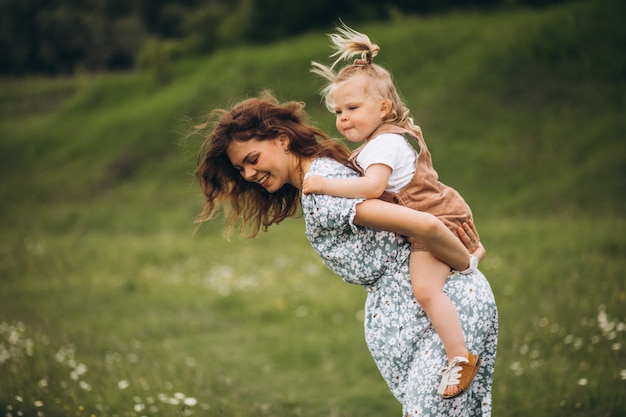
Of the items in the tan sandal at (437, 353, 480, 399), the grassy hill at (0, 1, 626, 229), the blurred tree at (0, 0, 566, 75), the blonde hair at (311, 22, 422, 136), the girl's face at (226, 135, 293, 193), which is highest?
the blurred tree at (0, 0, 566, 75)

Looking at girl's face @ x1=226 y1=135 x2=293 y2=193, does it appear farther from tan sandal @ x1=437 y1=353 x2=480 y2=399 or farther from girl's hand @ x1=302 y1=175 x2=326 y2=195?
tan sandal @ x1=437 y1=353 x2=480 y2=399

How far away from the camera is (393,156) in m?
3.23

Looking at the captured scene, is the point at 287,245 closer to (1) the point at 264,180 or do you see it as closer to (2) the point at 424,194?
(1) the point at 264,180

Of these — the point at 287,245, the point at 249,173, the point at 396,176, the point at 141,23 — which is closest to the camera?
the point at 396,176

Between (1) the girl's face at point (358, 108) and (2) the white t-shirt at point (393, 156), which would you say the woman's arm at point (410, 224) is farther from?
(1) the girl's face at point (358, 108)

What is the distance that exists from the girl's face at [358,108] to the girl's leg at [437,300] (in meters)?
0.71


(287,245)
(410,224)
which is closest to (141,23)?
(287,245)

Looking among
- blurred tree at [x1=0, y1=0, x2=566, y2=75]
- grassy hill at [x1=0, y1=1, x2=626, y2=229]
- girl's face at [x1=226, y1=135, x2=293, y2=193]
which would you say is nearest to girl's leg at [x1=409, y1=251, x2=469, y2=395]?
girl's face at [x1=226, y1=135, x2=293, y2=193]

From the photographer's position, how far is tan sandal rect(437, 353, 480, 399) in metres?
3.12

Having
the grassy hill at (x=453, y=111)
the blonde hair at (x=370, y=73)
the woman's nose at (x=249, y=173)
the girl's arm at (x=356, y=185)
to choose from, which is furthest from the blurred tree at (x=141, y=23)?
the girl's arm at (x=356, y=185)

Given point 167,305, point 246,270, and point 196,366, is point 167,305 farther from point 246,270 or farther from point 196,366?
point 196,366

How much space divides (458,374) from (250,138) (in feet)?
5.19

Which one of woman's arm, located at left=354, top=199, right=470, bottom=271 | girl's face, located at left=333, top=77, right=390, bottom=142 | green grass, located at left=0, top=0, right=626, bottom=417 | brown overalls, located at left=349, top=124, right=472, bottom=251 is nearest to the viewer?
woman's arm, located at left=354, top=199, right=470, bottom=271

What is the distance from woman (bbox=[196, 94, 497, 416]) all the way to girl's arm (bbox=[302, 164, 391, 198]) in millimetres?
36
